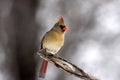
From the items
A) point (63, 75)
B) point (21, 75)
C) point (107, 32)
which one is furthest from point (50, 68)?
point (107, 32)

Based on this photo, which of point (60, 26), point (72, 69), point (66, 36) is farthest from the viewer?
point (66, 36)

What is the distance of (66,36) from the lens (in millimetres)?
2236

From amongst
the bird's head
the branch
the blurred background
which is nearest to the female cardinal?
the bird's head

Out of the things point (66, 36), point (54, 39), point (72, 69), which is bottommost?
point (72, 69)

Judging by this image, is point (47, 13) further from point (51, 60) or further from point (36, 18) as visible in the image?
point (51, 60)

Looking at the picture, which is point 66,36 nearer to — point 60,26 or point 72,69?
point 60,26

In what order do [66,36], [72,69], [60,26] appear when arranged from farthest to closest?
[66,36], [60,26], [72,69]

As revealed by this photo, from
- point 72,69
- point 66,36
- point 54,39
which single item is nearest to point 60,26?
point 54,39

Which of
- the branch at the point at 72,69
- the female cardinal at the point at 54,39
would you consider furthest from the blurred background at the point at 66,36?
the branch at the point at 72,69

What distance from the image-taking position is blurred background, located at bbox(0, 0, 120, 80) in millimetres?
1832

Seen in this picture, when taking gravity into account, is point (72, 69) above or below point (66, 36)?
below

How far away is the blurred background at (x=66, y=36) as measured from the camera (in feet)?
6.01

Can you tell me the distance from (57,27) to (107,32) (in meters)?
1.63

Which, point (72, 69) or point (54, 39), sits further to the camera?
point (54, 39)
